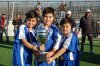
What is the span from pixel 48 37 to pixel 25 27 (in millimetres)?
543

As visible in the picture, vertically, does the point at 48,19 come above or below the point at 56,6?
below

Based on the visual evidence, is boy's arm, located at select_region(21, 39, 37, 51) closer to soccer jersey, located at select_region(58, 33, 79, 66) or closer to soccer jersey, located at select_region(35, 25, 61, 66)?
soccer jersey, located at select_region(35, 25, 61, 66)

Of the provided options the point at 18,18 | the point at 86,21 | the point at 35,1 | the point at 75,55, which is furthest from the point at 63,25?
the point at 35,1

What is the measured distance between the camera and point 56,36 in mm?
5879

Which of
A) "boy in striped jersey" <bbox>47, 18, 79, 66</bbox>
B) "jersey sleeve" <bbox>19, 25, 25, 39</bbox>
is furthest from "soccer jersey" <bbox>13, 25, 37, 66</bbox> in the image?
→ "boy in striped jersey" <bbox>47, 18, 79, 66</bbox>

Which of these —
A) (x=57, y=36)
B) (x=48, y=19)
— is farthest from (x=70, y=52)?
(x=48, y=19)

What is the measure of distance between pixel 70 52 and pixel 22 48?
85cm

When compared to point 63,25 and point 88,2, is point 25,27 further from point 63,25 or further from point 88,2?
point 88,2

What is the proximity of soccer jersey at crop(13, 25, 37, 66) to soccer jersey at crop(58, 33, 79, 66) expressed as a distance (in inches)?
21.8

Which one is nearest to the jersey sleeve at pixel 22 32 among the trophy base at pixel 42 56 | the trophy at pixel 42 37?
the trophy at pixel 42 37

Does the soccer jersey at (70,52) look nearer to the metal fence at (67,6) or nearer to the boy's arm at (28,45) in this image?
the boy's arm at (28,45)

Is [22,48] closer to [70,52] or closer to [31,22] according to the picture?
[31,22]

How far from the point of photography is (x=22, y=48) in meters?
6.14

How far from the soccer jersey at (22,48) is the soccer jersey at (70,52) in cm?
55
